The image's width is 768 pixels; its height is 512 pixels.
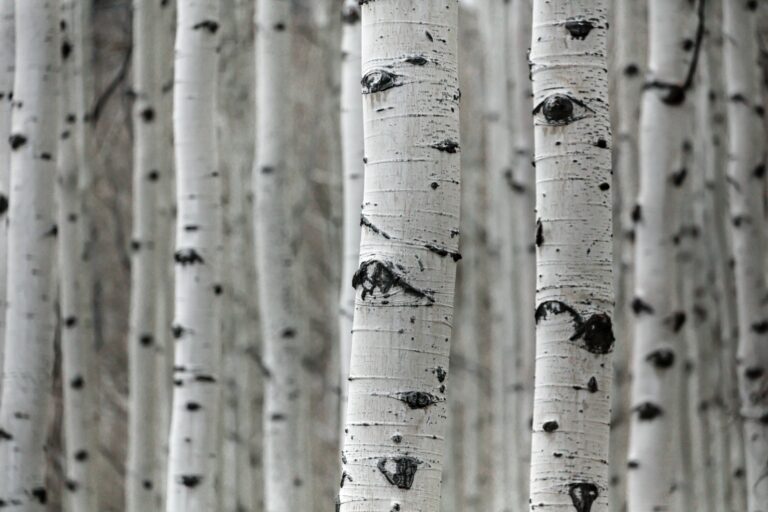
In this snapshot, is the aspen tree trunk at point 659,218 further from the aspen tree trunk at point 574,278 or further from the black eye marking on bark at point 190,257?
the aspen tree trunk at point 574,278

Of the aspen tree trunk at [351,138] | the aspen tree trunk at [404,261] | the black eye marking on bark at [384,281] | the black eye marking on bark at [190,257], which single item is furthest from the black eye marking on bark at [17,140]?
the black eye marking on bark at [384,281]

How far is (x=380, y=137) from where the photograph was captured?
66.6 inches

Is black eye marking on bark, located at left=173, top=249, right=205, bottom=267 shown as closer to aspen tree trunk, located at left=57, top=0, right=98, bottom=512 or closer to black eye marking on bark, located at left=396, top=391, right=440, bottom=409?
aspen tree trunk, located at left=57, top=0, right=98, bottom=512

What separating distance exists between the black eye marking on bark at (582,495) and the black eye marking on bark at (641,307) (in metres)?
1.84

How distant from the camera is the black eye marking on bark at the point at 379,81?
170cm

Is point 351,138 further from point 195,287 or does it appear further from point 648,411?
point 648,411

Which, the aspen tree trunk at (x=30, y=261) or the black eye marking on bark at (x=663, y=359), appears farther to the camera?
the black eye marking on bark at (x=663, y=359)

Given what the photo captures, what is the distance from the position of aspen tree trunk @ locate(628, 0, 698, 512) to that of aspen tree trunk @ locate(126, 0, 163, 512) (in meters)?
2.08

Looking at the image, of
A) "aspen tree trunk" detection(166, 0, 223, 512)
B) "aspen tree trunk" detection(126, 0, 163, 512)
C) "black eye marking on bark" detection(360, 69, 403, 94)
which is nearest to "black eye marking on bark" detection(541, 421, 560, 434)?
"black eye marking on bark" detection(360, 69, 403, 94)

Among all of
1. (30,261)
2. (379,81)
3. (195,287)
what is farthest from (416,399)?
(30,261)

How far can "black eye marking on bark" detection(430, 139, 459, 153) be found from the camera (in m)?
1.69

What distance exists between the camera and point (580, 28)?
2023 mm

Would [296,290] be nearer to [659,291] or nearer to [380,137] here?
[659,291]

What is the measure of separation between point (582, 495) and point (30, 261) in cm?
204
